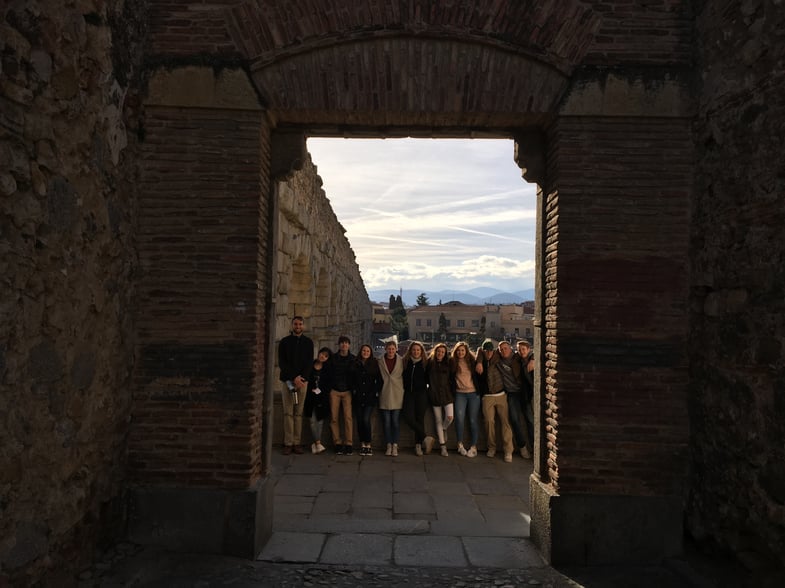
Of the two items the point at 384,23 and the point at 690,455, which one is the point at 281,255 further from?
the point at 690,455

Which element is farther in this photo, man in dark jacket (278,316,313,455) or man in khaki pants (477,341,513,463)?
man in khaki pants (477,341,513,463)

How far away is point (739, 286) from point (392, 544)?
11.0 ft

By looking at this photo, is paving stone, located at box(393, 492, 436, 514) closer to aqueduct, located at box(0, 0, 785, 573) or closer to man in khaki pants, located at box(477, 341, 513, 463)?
aqueduct, located at box(0, 0, 785, 573)

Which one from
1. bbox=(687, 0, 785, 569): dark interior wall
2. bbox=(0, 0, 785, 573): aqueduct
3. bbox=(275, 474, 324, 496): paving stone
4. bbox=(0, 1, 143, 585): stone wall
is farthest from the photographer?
bbox=(275, 474, 324, 496): paving stone

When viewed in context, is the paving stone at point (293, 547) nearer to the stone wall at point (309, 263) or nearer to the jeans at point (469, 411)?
the stone wall at point (309, 263)

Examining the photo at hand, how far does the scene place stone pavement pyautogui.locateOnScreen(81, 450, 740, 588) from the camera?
13.1ft

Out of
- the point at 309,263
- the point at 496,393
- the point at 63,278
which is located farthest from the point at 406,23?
the point at 309,263

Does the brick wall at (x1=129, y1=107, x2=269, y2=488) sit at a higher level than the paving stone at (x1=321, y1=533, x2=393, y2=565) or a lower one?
higher

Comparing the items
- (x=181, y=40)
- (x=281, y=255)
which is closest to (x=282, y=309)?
(x=281, y=255)

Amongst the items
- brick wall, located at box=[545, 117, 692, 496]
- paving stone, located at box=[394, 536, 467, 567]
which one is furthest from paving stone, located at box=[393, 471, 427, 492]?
brick wall, located at box=[545, 117, 692, 496]

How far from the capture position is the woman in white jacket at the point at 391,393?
698cm

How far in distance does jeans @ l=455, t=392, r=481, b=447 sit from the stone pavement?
74cm

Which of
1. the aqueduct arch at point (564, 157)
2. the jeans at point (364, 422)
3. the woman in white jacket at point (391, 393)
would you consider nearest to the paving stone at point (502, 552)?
the aqueduct arch at point (564, 157)

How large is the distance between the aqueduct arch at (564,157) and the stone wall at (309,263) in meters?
1.15
